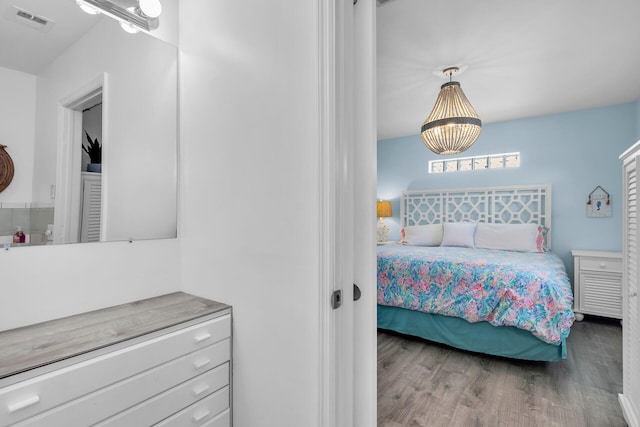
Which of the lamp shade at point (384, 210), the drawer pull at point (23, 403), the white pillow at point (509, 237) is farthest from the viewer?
the lamp shade at point (384, 210)

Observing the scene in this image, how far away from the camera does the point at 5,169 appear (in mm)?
1129

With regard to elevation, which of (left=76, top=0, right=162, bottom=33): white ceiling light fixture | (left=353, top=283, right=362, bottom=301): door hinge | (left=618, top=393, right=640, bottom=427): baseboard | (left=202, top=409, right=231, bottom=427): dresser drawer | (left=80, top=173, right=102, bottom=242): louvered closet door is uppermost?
(left=76, top=0, right=162, bottom=33): white ceiling light fixture

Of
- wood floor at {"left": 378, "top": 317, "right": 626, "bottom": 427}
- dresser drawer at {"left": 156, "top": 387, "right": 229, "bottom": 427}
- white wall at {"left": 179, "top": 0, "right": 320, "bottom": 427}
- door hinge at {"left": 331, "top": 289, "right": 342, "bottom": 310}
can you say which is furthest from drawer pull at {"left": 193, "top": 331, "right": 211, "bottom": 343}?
wood floor at {"left": 378, "top": 317, "right": 626, "bottom": 427}

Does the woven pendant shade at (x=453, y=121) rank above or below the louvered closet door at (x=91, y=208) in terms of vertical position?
above

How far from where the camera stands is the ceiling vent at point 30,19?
1137mm

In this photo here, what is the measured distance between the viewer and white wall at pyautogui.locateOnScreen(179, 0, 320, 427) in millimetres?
1027

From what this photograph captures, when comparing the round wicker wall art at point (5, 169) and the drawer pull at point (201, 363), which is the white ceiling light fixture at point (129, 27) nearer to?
the round wicker wall art at point (5, 169)

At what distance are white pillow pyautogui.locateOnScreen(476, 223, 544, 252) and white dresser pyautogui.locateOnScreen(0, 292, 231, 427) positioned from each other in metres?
3.44

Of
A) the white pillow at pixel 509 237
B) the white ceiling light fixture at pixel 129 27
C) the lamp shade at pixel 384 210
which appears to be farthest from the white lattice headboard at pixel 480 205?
the white ceiling light fixture at pixel 129 27

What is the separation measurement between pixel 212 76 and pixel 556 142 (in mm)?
4343

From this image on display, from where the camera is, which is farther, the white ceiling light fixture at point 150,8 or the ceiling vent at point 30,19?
the white ceiling light fixture at point 150,8

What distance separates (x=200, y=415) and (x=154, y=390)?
247 mm

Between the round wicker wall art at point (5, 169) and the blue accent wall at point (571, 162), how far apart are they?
474 centimetres

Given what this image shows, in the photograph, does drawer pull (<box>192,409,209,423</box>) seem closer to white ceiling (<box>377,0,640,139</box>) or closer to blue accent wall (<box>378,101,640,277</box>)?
white ceiling (<box>377,0,640,139</box>)
